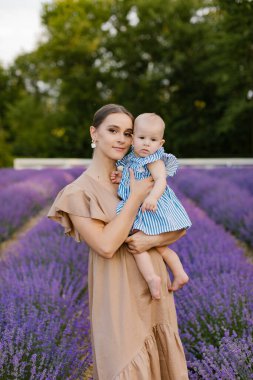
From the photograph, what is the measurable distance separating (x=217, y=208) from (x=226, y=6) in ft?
48.5

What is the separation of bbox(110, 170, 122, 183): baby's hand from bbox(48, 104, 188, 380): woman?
0.02 metres

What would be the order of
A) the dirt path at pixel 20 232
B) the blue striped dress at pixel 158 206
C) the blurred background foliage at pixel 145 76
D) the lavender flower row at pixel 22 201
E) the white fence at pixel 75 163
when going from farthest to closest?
the blurred background foliage at pixel 145 76
the white fence at pixel 75 163
the lavender flower row at pixel 22 201
the dirt path at pixel 20 232
the blue striped dress at pixel 158 206

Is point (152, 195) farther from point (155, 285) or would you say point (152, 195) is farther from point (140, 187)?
point (155, 285)

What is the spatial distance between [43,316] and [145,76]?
25.6m

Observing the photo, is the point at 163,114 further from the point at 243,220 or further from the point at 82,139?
the point at 243,220

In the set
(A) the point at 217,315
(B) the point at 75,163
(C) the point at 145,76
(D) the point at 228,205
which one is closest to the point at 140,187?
(A) the point at 217,315

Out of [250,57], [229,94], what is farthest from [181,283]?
[229,94]

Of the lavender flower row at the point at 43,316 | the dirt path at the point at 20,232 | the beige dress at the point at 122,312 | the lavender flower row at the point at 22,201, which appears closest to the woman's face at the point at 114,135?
the beige dress at the point at 122,312

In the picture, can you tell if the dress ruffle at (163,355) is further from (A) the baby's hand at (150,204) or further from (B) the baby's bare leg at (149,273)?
(A) the baby's hand at (150,204)

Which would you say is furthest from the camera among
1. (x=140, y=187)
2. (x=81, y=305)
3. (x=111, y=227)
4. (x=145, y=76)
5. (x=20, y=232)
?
(x=145, y=76)

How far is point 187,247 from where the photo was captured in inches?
176

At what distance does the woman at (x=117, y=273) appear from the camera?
6.08ft

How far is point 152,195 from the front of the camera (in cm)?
193

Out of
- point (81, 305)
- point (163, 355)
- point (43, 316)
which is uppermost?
point (163, 355)
